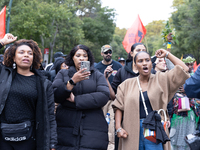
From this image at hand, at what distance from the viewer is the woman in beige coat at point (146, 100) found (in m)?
3.59

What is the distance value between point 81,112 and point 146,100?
94 centimetres

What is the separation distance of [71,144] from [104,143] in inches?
18.2

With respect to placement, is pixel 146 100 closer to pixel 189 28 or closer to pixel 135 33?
pixel 135 33

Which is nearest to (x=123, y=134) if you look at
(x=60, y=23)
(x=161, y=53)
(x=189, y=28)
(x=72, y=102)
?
(x=72, y=102)

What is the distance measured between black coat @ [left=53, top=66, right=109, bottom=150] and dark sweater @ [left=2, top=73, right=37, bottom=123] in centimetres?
43

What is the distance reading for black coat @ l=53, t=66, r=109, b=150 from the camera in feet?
11.9

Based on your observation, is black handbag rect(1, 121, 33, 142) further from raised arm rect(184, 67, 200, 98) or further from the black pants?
raised arm rect(184, 67, 200, 98)

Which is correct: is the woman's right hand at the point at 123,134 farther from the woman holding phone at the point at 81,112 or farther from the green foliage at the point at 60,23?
the green foliage at the point at 60,23

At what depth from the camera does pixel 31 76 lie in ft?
11.7

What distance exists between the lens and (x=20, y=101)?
130 inches

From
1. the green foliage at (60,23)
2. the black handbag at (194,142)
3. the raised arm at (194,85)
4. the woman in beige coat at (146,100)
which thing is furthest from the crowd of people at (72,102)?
the green foliage at (60,23)

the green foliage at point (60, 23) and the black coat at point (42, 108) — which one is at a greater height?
the green foliage at point (60, 23)

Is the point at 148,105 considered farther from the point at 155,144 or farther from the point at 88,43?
the point at 88,43

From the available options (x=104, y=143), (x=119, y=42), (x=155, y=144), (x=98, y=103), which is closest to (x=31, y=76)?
(x=98, y=103)
